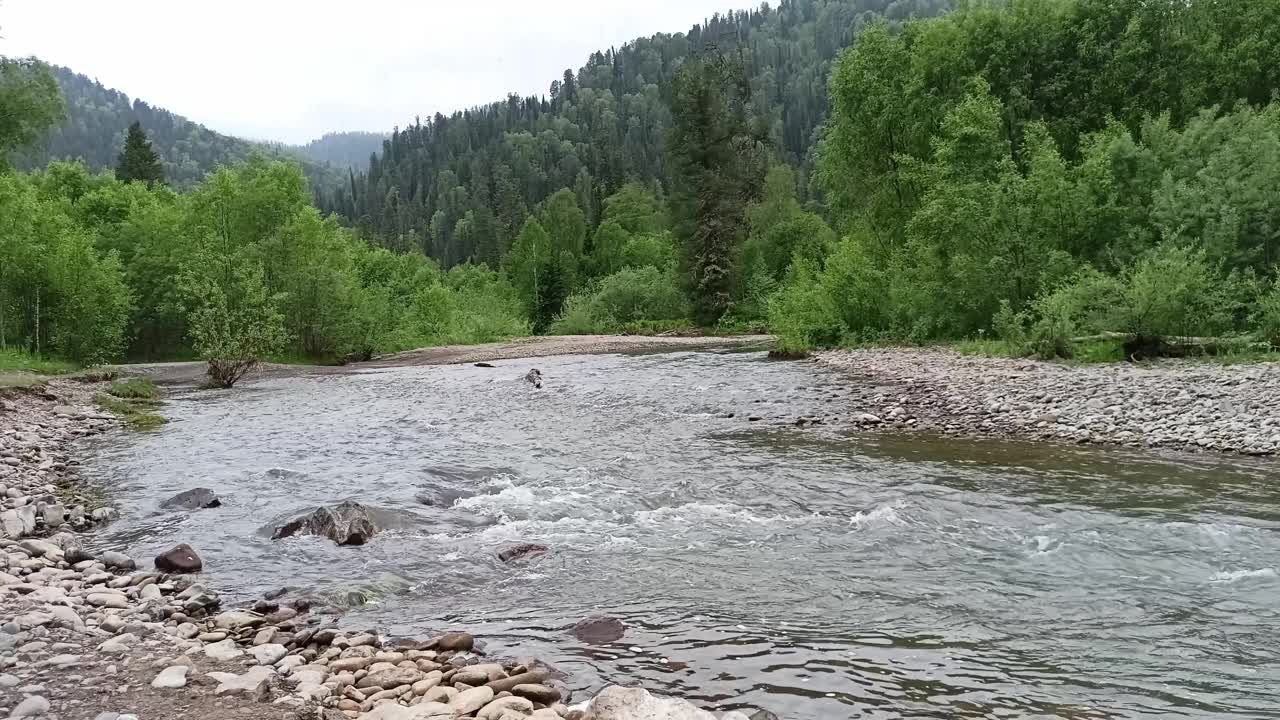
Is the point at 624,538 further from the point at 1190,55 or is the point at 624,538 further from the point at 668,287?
the point at 668,287

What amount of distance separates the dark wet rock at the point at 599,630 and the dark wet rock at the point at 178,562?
479 centimetres

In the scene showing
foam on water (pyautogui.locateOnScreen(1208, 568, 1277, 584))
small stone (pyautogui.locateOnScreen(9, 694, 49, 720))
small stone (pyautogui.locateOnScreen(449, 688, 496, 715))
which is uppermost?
small stone (pyautogui.locateOnScreen(9, 694, 49, 720))

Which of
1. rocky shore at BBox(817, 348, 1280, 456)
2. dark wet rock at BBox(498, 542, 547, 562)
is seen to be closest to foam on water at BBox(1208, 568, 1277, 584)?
rocky shore at BBox(817, 348, 1280, 456)

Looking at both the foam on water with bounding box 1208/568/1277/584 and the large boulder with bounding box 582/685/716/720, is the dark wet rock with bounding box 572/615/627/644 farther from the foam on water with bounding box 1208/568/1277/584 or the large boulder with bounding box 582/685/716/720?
the foam on water with bounding box 1208/568/1277/584

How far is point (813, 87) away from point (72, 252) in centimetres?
Answer: 18208

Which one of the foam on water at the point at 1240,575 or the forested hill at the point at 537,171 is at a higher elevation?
→ the forested hill at the point at 537,171

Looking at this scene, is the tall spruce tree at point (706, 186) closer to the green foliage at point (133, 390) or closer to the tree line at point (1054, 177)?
the tree line at point (1054, 177)

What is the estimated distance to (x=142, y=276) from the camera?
49.7 meters

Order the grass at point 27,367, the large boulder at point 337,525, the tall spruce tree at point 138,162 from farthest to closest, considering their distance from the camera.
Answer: the tall spruce tree at point 138,162
the grass at point 27,367
the large boulder at point 337,525

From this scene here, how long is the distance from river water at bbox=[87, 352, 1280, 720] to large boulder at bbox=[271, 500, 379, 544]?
9.4 inches

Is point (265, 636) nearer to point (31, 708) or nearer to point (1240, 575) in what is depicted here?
point (31, 708)

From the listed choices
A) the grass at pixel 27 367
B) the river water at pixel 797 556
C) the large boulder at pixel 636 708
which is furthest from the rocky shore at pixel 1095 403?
the grass at pixel 27 367

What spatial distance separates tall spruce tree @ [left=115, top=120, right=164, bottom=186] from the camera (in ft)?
244

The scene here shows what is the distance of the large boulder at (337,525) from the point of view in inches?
401
